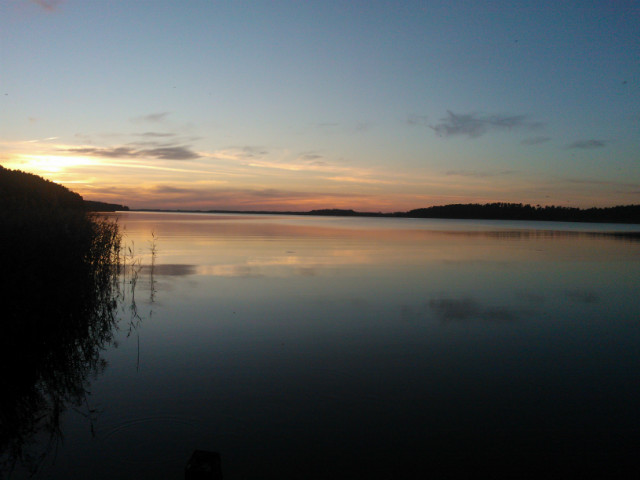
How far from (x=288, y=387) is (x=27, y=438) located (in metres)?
3.30

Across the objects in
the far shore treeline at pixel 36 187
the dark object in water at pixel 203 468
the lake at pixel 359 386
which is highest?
the far shore treeline at pixel 36 187

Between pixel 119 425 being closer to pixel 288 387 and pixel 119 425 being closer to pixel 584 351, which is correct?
pixel 288 387

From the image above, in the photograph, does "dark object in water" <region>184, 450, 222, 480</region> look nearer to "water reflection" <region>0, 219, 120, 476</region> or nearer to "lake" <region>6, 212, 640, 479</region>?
"lake" <region>6, 212, 640, 479</region>

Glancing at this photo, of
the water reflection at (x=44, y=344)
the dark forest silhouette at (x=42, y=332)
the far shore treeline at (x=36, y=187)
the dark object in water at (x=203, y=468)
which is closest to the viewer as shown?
the dark object in water at (x=203, y=468)

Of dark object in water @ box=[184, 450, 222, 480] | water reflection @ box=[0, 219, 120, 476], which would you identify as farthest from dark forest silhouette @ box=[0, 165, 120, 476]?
dark object in water @ box=[184, 450, 222, 480]

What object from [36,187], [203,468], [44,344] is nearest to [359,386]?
[203,468]

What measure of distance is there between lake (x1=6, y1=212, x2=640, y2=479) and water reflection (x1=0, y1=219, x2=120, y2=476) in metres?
0.20

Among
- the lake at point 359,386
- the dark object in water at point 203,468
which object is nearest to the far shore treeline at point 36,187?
the lake at point 359,386

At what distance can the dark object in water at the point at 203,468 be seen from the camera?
3.40 m

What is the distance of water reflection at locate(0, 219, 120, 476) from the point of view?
5391 mm

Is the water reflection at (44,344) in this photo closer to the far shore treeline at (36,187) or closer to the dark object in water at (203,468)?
the dark object in water at (203,468)

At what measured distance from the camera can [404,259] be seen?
25141mm

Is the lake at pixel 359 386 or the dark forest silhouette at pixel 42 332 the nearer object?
the lake at pixel 359 386

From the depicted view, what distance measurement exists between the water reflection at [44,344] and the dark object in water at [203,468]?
2364 mm
